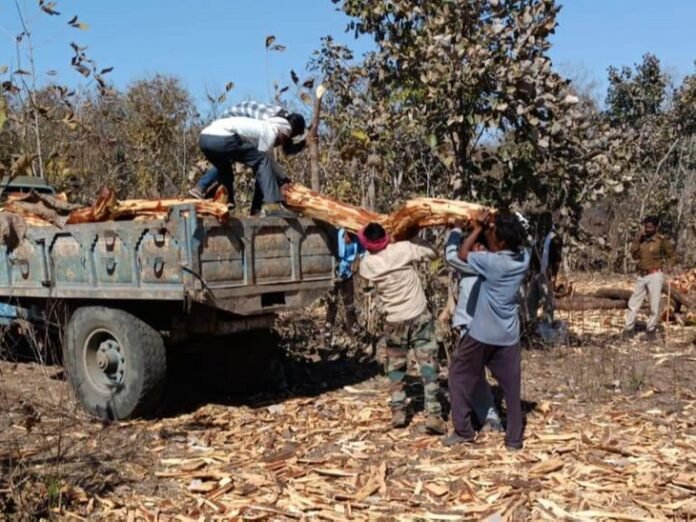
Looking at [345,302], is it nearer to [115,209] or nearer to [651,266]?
[115,209]

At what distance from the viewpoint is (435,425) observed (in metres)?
5.94

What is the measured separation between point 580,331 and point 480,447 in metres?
4.88

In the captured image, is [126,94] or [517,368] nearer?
[517,368]

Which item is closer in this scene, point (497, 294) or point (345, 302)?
point (497, 294)

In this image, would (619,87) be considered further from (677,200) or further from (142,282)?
(142,282)

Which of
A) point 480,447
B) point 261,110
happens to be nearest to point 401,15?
point 261,110

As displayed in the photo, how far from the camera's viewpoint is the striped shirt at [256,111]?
710 centimetres

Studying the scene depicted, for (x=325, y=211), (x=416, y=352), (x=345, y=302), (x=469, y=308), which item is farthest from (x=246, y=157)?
(x=469, y=308)

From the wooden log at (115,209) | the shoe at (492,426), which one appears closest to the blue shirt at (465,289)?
the shoe at (492,426)

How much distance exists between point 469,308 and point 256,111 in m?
2.70

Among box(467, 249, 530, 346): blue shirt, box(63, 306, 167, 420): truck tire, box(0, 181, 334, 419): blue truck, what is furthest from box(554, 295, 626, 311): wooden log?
box(63, 306, 167, 420): truck tire

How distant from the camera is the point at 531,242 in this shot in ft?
26.1

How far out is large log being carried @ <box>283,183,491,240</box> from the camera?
6238mm

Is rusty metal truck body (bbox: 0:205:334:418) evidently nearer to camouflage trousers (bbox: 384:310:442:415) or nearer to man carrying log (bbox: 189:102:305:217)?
man carrying log (bbox: 189:102:305:217)
